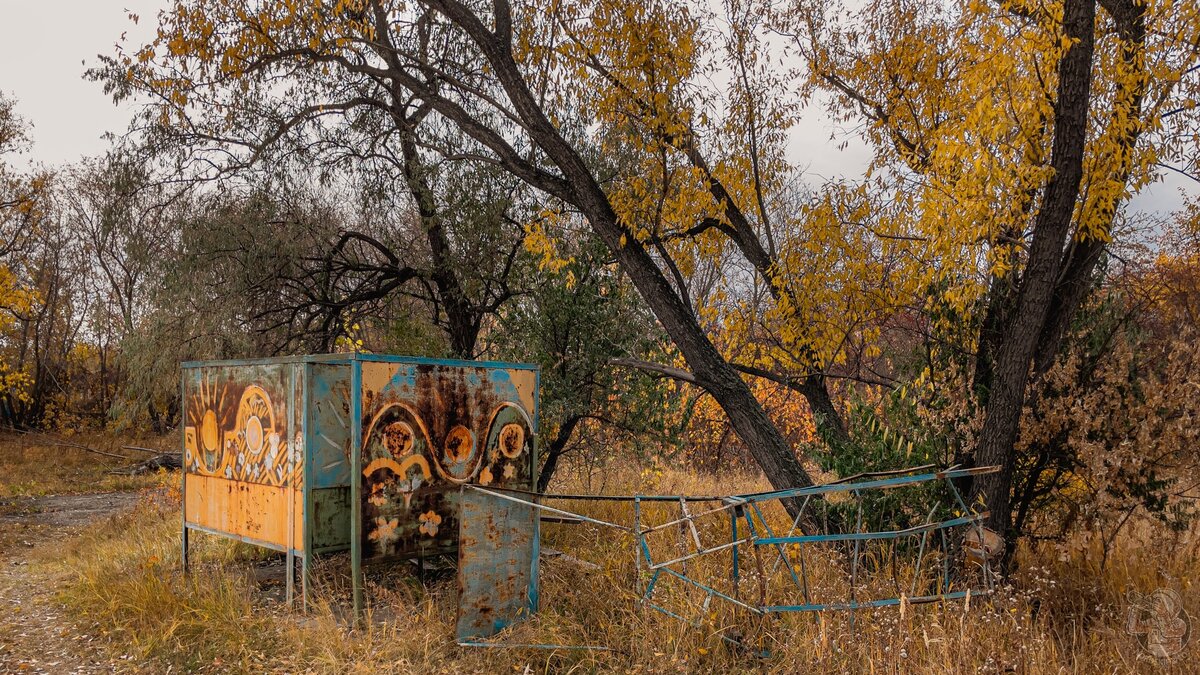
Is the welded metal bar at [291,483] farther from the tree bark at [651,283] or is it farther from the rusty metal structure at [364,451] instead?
the tree bark at [651,283]

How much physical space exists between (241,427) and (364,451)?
1.68 m

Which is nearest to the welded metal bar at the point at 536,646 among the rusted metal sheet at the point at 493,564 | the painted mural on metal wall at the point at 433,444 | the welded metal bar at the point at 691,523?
the rusted metal sheet at the point at 493,564

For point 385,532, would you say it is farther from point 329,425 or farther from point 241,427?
point 241,427

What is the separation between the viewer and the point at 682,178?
8844 mm

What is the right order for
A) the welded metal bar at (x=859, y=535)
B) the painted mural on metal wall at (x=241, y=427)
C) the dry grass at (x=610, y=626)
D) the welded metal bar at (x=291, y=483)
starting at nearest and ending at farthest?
the welded metal bar at (x=859, y=535) → the dry grass at (x=610, y=626) → the welded metal bar at (x=291, y=483) → the painted mural on metal wall at (x=241, y=427)

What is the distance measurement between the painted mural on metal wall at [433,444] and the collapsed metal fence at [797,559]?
0.51 metres

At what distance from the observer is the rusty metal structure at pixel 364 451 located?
245 inches

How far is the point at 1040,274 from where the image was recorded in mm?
6180

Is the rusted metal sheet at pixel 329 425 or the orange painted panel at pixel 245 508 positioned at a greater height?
the rusted metal sheet at pixel 329 425

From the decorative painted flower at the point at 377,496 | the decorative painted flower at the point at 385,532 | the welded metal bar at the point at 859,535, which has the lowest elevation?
the decorative painted flower at the point at 385,532

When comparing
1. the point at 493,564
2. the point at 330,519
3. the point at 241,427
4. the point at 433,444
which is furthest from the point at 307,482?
the point at 493,564

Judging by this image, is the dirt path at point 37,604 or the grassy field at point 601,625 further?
the dirt path at point 37,604

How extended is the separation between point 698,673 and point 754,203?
561cm

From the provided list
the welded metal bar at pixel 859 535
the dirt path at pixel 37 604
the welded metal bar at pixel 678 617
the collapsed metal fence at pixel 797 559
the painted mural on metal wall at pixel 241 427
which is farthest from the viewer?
the painted mural on metal wall at pixel 241 427
